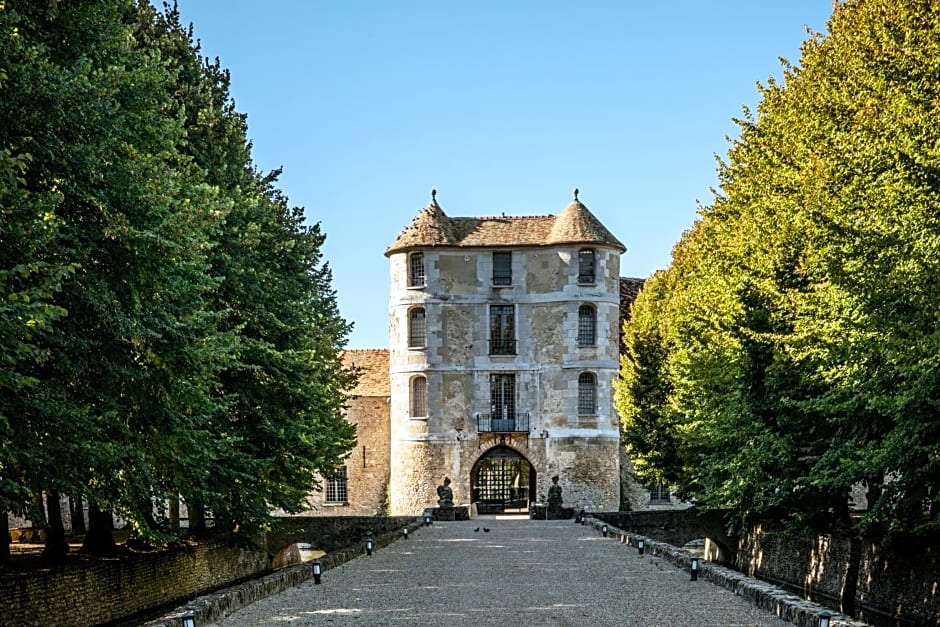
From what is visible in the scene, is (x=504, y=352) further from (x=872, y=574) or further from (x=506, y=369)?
(x=872, y=574)

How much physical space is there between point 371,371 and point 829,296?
36139 millimetres

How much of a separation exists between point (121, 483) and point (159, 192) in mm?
3990

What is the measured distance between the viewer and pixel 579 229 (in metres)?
47.0

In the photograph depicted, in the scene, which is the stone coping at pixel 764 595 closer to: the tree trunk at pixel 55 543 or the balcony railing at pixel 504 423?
the tree trunk at pixel 55 543

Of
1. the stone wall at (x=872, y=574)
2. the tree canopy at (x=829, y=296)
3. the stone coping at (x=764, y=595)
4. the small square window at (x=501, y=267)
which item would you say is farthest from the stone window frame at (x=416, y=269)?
the stone coping at (x=764, y=595)

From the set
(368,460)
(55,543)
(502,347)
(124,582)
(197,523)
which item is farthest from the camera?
(368,460)

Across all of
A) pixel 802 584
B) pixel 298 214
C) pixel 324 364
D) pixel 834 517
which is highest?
pixel 298 214

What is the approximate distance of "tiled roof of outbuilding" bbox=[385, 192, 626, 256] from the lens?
47.0 metres

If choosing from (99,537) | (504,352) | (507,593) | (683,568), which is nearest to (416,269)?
(504,352)

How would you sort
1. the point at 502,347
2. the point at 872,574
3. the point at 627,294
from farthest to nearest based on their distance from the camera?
1. the point at 627,294
2. the point at 502,347
3. the point at 872,574

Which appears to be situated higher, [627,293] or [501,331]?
[627,293]

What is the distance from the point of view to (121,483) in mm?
15938

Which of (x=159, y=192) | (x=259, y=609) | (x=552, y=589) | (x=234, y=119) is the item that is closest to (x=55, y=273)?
(x=159, y=192)

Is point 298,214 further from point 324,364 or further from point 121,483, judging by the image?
point 121,483
